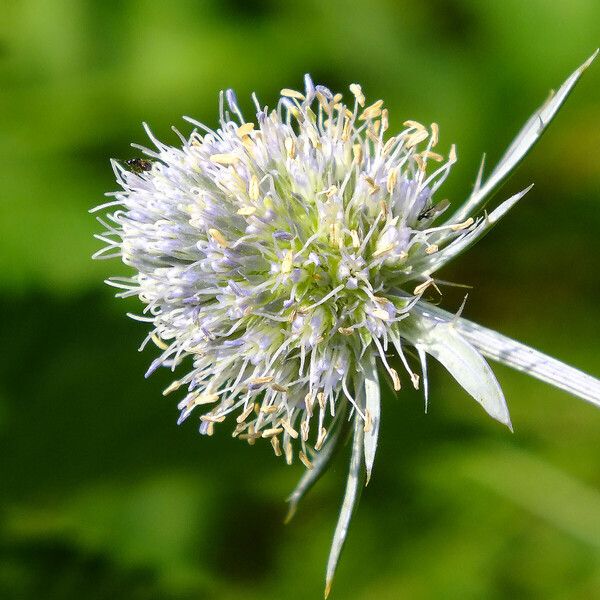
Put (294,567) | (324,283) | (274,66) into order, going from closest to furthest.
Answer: (324,283) → (294,567) → (274,66)

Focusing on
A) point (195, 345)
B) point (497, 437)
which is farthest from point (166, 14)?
point (497, 437)

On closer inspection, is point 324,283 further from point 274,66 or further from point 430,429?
point 274,66

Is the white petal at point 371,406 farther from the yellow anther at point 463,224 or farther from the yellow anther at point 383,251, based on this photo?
the yellow anther at point 463,224

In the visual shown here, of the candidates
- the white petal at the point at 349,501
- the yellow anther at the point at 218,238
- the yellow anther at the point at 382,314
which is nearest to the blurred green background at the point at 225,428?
the white petal at the point at 349,501

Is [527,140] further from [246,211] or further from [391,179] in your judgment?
[246,211]

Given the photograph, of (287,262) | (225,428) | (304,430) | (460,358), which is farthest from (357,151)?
(225,428)

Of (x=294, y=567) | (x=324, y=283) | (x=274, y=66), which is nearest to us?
(x=324, y=283)

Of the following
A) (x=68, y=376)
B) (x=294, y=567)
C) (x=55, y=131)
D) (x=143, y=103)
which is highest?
(x=143, y=103)
